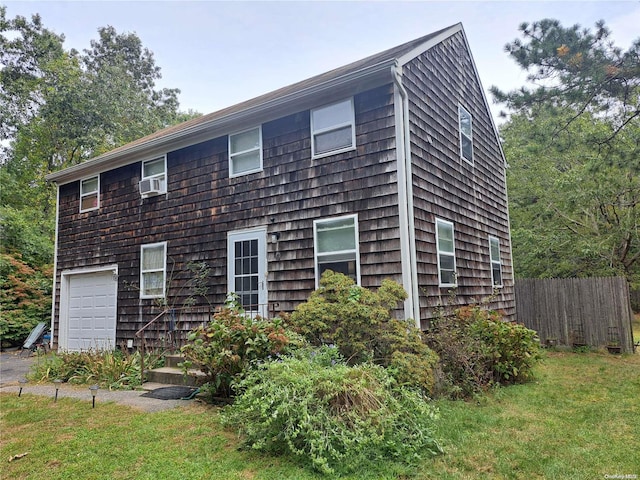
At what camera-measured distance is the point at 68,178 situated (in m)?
11.9

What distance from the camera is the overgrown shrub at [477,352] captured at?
6113 mm

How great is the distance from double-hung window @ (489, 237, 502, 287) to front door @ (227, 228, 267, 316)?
17.7 ft

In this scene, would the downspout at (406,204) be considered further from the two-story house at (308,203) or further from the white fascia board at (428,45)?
the white fascia board at (428,45)

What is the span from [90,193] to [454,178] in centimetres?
926

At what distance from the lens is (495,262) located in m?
10.4

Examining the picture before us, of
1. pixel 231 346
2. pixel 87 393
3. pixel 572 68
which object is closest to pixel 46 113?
pixel 87 393

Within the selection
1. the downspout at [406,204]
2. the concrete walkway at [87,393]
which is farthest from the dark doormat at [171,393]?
the downspout at [406,204]

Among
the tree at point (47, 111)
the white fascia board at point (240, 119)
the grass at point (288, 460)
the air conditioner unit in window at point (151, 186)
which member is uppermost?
the tree at point (47, 111)

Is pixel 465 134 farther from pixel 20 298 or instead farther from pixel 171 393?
pixel 20 298

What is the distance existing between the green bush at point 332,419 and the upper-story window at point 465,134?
632 centimetres

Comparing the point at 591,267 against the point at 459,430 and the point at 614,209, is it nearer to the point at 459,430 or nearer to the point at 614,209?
the point at 614,209

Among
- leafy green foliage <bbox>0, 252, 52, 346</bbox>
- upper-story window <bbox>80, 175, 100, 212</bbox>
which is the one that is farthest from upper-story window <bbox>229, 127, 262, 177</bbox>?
leafy green foliage <bbox>0, 252, 52, 346</bbox>

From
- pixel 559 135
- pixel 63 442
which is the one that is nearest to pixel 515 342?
pixel 559 135

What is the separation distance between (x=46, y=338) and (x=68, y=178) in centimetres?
468
